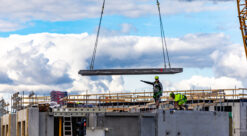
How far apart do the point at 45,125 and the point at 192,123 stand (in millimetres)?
9765

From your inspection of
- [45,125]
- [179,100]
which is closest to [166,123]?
[179,100]

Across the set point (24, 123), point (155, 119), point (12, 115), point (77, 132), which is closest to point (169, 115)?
point (155, 119)

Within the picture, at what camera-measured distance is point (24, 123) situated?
108ft

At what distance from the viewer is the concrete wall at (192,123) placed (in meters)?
32.5

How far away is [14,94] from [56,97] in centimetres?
374

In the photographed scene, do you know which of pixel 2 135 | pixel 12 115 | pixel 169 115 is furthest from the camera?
pixel 2 135

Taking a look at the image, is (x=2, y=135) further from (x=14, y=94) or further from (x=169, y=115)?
(x=169, y=115)

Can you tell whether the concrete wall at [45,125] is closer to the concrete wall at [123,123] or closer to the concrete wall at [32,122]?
the concrete wall at [32,122]

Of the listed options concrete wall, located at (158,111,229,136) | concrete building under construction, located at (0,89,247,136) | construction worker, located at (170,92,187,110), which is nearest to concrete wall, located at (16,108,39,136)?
concrete building under construction, located at (0,89,247,136)

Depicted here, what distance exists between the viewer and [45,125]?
3083cm

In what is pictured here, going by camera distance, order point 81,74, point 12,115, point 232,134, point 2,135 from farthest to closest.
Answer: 1. point 2,135
2. point 232,134
3. point 12,115
4. point 81,74

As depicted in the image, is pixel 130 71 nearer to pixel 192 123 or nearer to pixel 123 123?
pixel 123 123

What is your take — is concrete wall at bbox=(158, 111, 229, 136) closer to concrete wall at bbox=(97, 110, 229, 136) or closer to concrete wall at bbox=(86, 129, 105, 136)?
concrete wall at bbox=(97, 110, 229, 136)

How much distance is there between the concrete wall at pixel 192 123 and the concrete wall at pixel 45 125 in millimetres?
6789
